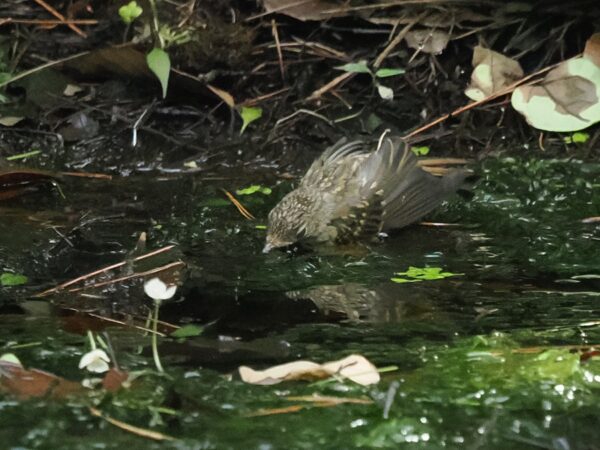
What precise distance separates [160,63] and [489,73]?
4.51 ft

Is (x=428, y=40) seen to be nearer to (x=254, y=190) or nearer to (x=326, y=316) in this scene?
(x=254, y=190)

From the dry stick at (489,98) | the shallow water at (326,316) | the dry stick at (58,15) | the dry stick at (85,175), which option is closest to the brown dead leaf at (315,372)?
the shallow water at (326,316)

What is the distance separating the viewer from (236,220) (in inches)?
119

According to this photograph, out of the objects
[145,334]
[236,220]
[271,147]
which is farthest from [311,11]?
[145,334]

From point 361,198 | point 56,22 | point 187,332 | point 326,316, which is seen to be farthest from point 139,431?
point 56,22

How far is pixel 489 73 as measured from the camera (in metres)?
3.87

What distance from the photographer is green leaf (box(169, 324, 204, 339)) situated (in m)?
1.97

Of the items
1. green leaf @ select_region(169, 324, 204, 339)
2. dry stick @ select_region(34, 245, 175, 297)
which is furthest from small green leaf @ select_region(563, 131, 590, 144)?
green leaf @ select_region(169, 324, 204, 339)

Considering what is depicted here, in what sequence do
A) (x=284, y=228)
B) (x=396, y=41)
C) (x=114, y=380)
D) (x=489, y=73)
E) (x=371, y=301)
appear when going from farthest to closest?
(x=396, y=41) → (x=489, y=73) → (x=284, y=228) → (x=371, y=301) → (x=114, y=380)

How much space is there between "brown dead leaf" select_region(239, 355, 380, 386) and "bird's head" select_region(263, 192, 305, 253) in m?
1.07

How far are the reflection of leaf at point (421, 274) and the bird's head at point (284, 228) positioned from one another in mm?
387

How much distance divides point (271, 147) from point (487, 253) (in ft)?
4.35

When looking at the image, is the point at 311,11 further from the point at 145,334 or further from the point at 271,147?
the point at 145,334

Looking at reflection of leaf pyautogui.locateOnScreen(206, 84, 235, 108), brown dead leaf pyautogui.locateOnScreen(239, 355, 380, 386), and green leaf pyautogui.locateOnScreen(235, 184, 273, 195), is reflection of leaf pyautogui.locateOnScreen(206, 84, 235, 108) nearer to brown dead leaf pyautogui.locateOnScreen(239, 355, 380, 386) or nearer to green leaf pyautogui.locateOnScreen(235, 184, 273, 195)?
green leaf pyautogui.locateOnScreen(235, 184, 273, 195)
